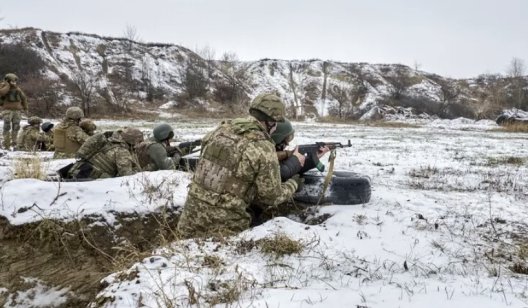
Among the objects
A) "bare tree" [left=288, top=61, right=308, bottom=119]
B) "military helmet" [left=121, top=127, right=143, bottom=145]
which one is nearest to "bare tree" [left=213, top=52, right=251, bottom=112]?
"bare tree" [left=288, top=61, right=308, bottom=119]

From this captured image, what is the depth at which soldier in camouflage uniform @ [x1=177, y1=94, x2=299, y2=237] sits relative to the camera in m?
3.71

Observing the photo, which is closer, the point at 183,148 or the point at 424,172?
the point at 183,148

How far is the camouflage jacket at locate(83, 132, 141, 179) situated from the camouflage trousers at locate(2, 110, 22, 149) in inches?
261

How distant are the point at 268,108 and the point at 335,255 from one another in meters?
1.41

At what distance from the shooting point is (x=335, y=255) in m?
3.39

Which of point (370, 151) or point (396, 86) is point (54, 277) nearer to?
point (370, 151)

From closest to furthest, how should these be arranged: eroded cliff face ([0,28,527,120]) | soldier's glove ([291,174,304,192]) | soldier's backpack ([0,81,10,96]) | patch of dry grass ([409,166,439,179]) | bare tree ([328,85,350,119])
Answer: soldier's glove ([291,174,304,192]) → patch of dry grass ([409,166,439,179]) → soldier's backpack ([0,81,10,96]) → eroded cliff face ([0,28,527,120]) → bare tree ([328,85,350,119])

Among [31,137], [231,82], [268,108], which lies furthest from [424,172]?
[231,82]

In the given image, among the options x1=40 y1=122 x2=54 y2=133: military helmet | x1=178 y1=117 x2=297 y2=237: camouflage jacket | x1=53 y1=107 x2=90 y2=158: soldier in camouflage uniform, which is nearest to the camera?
Result: x1=178 y1=117 x2=297 y2=237: camouflage jacket

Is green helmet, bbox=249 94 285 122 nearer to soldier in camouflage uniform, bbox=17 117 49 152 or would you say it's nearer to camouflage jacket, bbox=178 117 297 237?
camouflage jacket, bbox=178 117 297 237

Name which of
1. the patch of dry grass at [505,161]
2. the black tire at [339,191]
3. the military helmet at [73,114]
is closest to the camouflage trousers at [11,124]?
the military helmet at [73,114]

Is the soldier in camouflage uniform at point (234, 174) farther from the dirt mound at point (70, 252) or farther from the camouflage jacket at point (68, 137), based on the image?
Result: the camouflage jacket at point (68, 137)

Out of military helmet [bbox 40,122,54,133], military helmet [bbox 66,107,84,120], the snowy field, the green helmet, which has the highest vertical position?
the green helmet

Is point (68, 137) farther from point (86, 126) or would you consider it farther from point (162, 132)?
point (162, 132)
